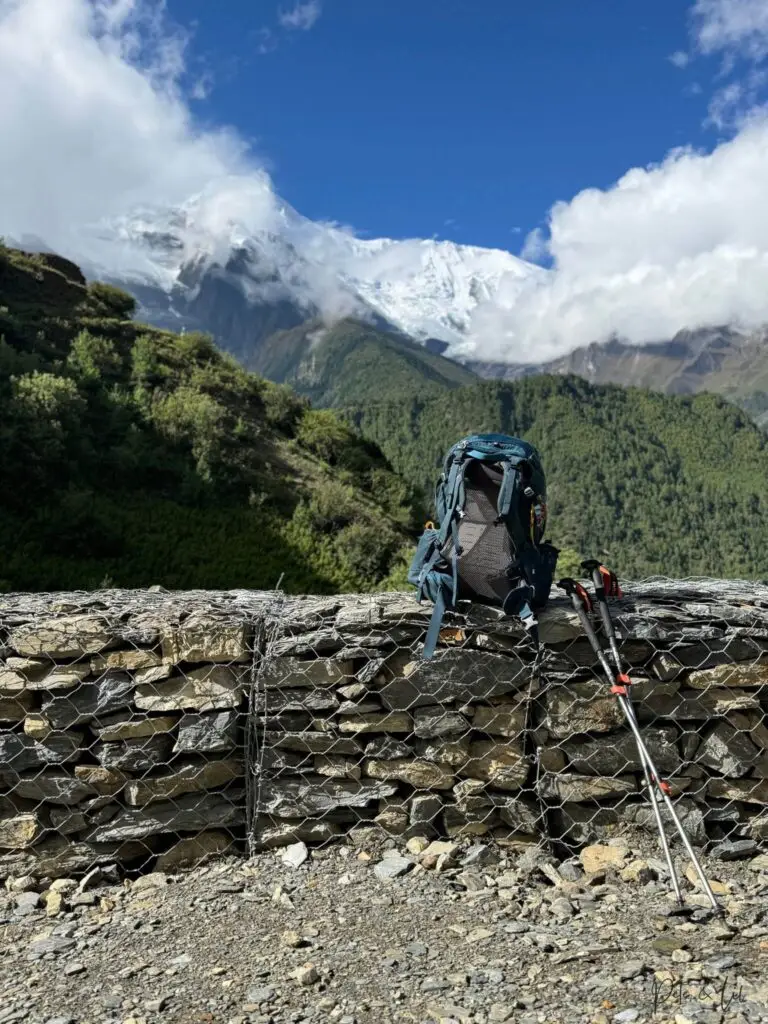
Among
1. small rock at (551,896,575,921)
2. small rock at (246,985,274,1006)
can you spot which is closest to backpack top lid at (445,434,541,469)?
small rock at (551,896,575,921)

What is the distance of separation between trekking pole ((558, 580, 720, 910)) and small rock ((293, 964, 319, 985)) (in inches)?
62.3

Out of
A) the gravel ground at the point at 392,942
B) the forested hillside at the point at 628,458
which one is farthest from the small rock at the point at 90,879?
the forested hillside at the point at 628,458

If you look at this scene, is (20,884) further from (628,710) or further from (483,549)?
(628,710)

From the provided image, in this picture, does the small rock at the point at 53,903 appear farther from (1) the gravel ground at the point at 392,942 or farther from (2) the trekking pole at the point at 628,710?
(2) the trekking pole at the point at 628,710

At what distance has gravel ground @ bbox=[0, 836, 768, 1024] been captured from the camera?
104 inches

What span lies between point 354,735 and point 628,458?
114047 mm

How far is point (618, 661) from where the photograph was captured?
3664 millimetres

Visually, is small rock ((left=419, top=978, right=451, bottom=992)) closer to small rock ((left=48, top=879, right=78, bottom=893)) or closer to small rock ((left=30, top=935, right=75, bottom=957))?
small rock ((left=30, top=935, right=75, bottom=957))

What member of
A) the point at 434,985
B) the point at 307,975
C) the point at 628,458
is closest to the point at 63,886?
the point at 307,975

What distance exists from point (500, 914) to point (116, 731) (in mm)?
2083

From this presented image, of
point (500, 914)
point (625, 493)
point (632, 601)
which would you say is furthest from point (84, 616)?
point (625, 493)

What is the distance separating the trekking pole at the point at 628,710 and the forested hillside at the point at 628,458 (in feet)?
244

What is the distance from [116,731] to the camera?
3883 millimetres

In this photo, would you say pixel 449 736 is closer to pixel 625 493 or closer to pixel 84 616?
pixel 84 616
